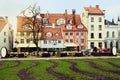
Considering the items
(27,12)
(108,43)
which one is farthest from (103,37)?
(27,12)

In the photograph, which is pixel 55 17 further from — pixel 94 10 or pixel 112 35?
pixel 112 35

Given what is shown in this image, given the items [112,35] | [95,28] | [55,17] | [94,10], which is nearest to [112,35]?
[112,35]

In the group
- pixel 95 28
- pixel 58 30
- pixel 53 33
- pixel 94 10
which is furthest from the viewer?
pixel 94 10

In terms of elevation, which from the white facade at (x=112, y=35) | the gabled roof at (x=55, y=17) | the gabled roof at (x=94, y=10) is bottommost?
the white facade at (x=112, y=35)

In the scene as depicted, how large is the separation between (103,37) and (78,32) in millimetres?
7907

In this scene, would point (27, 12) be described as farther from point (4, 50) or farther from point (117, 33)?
point (4, 50)

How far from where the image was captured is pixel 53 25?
344 ft

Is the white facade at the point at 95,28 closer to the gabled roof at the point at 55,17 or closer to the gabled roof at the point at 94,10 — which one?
the gabled roof at the point at 94,10

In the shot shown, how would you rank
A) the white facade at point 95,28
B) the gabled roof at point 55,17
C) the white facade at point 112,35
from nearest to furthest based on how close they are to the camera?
the white facade at point 95,28 < the gabled roof at point 55,17 < the white facade at point 112,35

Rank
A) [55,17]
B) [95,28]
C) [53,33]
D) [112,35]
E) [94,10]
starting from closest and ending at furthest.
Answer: [53,33]
[95,28]
[94,10]
[55,17]
[112,35]

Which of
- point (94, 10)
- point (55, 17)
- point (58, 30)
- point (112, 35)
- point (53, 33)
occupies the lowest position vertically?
point (112, 35)

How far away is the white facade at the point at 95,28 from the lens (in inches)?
4109

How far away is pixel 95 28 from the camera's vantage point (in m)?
105

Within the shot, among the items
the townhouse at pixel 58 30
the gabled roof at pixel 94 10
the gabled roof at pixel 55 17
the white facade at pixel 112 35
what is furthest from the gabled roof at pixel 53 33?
the white facade at pixel 112 35
